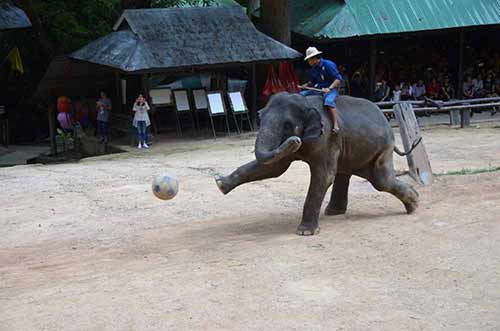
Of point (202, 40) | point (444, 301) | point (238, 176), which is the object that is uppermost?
point (202, 40)

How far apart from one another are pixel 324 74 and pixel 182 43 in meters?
11.2

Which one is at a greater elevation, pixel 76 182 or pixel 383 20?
pixel 383 20

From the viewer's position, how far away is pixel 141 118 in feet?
66.4

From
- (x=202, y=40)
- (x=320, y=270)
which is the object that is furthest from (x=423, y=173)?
(x=202, y=40)

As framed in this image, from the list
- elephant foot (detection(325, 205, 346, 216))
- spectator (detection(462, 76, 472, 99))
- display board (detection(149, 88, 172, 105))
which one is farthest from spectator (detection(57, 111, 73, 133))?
elephant foot (detection(325, 205, 346, 216))

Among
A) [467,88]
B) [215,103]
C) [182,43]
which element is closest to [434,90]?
[467,88]

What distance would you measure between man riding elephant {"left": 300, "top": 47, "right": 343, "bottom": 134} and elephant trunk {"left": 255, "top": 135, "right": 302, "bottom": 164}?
916mm

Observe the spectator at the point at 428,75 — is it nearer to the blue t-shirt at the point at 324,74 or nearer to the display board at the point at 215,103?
the display board at the point at 215,103

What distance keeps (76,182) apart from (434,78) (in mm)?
14493

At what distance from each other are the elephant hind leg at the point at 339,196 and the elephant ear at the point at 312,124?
58.3 inches

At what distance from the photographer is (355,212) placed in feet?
36.0

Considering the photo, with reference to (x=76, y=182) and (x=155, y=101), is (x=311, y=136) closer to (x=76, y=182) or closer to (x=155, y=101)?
(x=76, y=182)

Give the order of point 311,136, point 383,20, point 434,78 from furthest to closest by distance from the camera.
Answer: point 434,78 → point 383,20 → point 311,136

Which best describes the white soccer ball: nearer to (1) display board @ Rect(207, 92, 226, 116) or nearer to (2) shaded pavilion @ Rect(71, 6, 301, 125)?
(2) shaded pavilion @ Rect(71, 6, 301, 125)
